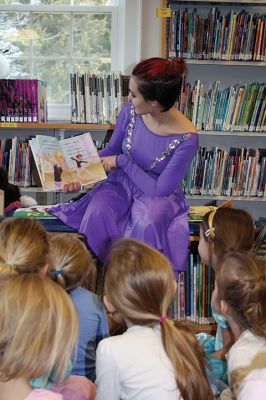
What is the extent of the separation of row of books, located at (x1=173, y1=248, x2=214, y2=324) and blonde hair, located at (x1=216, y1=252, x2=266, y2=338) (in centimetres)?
100

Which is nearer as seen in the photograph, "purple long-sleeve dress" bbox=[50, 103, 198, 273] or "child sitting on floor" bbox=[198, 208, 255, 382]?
"child sitting on floor" bbox=[198, 208, 255, 382]

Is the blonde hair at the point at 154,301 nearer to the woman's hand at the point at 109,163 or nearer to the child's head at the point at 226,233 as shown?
the child's head at the point at 226,233

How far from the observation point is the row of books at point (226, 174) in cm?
314

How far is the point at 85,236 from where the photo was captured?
2.14m

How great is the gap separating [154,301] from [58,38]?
258 cm

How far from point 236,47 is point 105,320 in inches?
80.2

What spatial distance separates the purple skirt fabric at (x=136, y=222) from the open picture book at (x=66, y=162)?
0.11m

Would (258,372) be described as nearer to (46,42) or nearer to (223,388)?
(223,388)

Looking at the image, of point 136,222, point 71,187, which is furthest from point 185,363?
point 71,187

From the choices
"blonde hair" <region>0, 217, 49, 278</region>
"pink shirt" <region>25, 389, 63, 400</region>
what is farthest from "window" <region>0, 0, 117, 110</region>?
"pink shirt" <region>25, 389, 63, 400</region>

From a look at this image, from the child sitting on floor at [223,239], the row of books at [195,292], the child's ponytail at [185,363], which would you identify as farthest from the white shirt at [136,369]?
the row of books at [195,292]

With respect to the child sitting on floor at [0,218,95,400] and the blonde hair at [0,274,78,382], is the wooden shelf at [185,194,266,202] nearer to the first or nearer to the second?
the child sitting on floor at [0,218,95,400]

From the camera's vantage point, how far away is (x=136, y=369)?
1171 mm

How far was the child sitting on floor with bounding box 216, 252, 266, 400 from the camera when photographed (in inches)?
49.7
